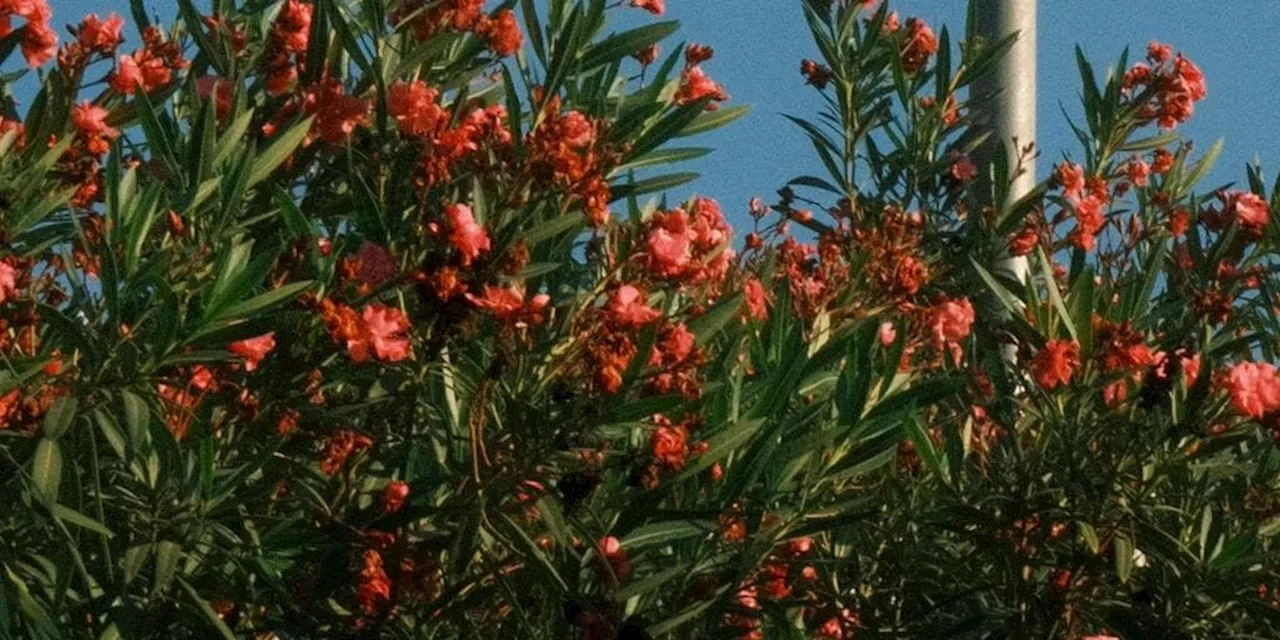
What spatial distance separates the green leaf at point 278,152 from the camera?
12.2ft

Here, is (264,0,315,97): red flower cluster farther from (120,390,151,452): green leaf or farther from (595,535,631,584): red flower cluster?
(595,535,631,584): red flower cluster

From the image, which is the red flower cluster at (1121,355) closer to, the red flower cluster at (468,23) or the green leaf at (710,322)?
the green leaf at (710,322)

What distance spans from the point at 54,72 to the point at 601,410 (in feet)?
4.05

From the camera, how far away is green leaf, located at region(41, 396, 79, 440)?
321cm

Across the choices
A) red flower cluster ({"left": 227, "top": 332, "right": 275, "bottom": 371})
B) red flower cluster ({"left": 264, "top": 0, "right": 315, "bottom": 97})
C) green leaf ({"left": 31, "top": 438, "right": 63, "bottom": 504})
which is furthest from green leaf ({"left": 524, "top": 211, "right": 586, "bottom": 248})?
green leaf ({"left": 31, "top": 438, "right": 63, "bottom": 504})

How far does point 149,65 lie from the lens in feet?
13.7

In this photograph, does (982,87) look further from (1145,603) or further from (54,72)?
(54,72)

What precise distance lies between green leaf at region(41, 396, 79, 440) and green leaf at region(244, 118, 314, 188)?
55 centimetres

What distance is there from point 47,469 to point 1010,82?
266 cm

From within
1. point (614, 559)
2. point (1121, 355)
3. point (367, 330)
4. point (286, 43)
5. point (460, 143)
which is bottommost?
point (614, 559)

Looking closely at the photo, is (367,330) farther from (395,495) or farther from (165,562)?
(165,562)

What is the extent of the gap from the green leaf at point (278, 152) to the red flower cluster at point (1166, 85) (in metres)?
2.04

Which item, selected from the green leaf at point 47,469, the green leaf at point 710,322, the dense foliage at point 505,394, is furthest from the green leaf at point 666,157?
the green leaf at point 47,469

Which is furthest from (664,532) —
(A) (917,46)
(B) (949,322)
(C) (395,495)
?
(A) (917,46)
